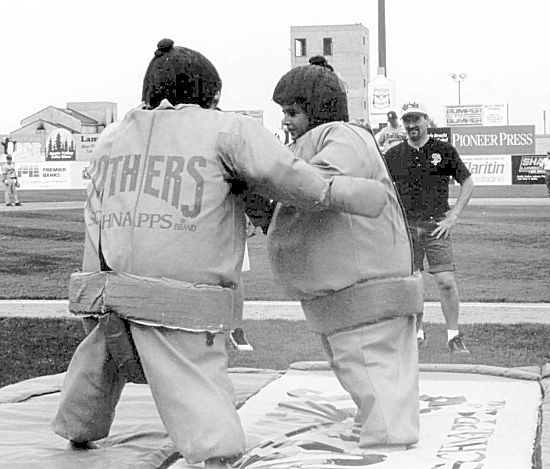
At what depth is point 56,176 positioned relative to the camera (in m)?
34.2

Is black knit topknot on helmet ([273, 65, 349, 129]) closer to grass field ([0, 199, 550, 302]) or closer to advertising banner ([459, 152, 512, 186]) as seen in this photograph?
grass field ([0, 199, 550, 302])

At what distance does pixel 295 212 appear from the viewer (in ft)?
12.6

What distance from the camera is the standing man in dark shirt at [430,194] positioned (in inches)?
265

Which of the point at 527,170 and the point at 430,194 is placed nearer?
the point at 430,194

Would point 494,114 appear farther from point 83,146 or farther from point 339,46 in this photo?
point 83,146

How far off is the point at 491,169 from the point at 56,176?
549 inches

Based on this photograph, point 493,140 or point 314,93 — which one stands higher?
point 314,93

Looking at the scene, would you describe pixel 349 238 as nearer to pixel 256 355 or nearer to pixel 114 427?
pixel 114 427

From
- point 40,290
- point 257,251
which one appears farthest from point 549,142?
point 40,290

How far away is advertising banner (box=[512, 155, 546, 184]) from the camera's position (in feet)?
105

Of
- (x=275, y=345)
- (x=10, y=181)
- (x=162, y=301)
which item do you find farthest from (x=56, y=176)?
(x=162, y=301)

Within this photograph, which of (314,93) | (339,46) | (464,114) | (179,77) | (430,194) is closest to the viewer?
(179,77)

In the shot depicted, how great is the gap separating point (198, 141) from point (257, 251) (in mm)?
10674

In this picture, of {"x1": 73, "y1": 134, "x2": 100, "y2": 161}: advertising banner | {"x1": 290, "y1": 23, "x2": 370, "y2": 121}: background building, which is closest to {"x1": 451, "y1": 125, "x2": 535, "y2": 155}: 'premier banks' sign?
{"x1": 73, "y1": 134, "x2": 100, "y2": 161}: advertising banner
